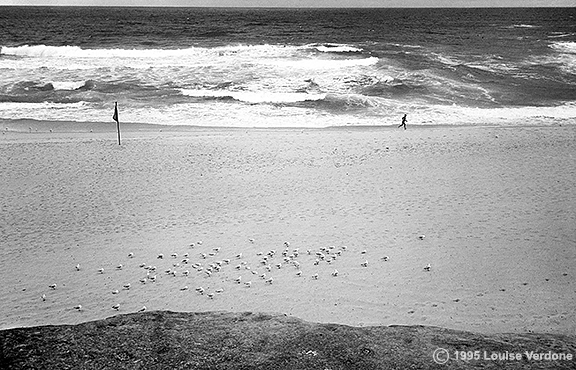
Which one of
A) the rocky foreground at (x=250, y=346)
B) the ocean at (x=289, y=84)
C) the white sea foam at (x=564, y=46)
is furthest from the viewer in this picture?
the white sea foam at (x=564, y=46)

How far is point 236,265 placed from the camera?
7883 mm

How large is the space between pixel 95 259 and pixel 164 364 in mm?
6946

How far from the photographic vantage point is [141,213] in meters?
9.98

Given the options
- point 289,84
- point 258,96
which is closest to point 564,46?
point 289,84

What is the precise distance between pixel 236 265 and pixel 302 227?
6.18 ft

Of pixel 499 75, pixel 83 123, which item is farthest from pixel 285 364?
pixel 499 75

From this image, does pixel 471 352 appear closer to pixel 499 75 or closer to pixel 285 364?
pixel 285 364

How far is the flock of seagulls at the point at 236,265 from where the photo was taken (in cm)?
743

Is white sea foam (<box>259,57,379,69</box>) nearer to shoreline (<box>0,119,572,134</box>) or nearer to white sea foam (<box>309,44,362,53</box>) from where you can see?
white sea foam (<box>309,44,362,53</box>)

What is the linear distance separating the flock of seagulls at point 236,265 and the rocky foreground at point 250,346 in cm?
511

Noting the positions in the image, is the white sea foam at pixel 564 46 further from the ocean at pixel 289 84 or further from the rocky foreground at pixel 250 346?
the rocky foreground at pixel 250 346

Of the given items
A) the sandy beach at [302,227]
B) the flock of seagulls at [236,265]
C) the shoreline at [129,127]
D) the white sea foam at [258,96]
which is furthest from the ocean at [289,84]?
the flock of seagulls at [236,265]

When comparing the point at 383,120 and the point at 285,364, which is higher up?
the point at 285,364

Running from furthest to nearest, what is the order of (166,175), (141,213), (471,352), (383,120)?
(383,120)
(166,175)
(141,213)
(471,352)
